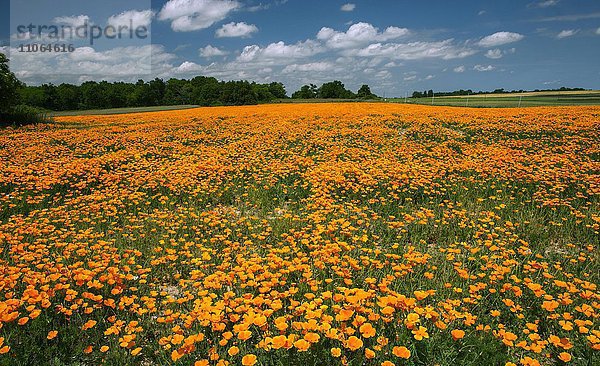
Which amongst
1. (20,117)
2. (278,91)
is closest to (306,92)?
(278,91)

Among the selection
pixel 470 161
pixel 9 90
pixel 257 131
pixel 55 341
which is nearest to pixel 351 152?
pixel 470 161

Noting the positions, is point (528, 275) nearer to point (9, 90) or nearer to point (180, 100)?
point (9, 90)

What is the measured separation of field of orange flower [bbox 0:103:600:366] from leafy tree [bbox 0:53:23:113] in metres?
11.1

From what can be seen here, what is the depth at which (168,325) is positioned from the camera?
3.67 metres

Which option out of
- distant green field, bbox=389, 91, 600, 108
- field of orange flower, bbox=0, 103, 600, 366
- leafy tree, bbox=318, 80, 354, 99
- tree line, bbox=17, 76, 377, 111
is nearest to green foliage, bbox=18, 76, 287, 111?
tree line, bbox=17, 76, 377, 111

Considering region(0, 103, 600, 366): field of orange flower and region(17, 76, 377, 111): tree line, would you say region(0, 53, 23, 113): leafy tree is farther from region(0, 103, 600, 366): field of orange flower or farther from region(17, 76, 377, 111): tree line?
region(17, 76, 377, 111): tree line

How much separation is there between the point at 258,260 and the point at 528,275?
346 centimetres

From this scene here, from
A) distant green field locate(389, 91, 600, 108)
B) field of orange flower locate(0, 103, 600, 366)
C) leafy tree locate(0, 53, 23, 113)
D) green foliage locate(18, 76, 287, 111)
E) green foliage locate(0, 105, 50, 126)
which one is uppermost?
green foliage locate(18, 76, 287, 111)

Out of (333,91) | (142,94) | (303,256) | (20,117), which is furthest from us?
(333,91)

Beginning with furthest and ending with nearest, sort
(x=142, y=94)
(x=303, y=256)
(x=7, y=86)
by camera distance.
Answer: (x=142, y=94)
(x=7, y=86)
(x=303, y=256)

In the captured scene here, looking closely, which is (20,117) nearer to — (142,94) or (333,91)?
(142,94)

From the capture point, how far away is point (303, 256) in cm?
471

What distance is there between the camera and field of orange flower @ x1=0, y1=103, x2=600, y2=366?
312 cm

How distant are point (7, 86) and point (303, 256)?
25.2 meters
